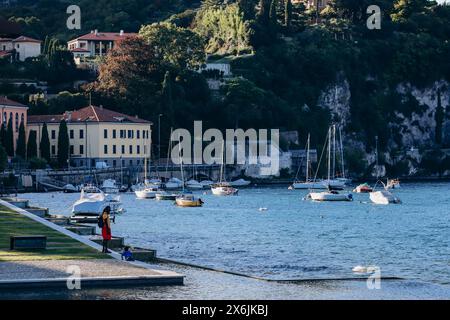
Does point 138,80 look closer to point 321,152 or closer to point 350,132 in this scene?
point 321,152

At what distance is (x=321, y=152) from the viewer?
556 feet

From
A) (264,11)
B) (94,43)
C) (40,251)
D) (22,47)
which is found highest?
(264,11)

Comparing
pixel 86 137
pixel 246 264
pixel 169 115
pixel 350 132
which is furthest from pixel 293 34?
pixel 246 264

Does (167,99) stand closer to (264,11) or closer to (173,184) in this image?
(173,184)

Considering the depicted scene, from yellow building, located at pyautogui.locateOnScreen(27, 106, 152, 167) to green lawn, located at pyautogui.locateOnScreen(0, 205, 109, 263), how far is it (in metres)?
84.5

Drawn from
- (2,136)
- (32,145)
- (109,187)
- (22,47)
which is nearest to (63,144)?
(32,145)

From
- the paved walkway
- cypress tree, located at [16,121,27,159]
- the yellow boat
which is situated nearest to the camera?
the paved walkway

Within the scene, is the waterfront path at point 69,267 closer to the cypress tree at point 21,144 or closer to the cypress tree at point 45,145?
the cypress tree at point 21,144

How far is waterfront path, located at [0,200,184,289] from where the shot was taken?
4147 cm

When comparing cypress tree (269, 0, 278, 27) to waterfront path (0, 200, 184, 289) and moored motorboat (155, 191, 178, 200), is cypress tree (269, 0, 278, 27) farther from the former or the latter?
waterfront path (0, 200, 184, 289)

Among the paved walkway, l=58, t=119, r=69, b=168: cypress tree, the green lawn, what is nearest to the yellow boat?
l=58, t=119, r=69, b=168: cypress tree

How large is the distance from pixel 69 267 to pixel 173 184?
327 feet

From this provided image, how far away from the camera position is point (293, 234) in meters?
79.2

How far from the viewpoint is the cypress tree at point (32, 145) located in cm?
13962
